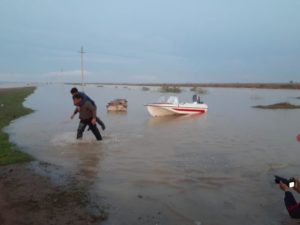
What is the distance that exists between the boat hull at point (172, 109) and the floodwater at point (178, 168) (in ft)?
20.3

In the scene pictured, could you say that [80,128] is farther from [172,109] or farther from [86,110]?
[172,109]

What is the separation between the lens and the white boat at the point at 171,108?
23281 mm

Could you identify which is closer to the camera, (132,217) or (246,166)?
(132,217)

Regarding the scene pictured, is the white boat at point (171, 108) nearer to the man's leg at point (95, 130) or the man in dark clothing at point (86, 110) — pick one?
the man's leg at point (95, 130)

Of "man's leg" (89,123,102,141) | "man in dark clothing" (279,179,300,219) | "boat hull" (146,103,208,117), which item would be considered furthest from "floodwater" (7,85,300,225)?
"boat hull" (146,103,208,117)

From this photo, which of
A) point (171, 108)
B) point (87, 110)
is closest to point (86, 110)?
point (87, 110)

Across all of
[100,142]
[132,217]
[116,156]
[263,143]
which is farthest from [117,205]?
[263,143]

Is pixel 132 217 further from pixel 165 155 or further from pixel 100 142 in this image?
pixel 100 142

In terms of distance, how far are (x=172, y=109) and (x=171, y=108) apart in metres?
0.10

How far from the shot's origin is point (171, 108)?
2352 cm

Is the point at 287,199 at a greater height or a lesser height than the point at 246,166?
greater

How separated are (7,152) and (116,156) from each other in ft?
9.90

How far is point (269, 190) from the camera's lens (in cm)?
741

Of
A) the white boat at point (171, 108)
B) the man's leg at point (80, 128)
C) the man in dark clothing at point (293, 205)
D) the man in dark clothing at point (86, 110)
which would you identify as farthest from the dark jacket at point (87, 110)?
the white boat at point (171, 108)
